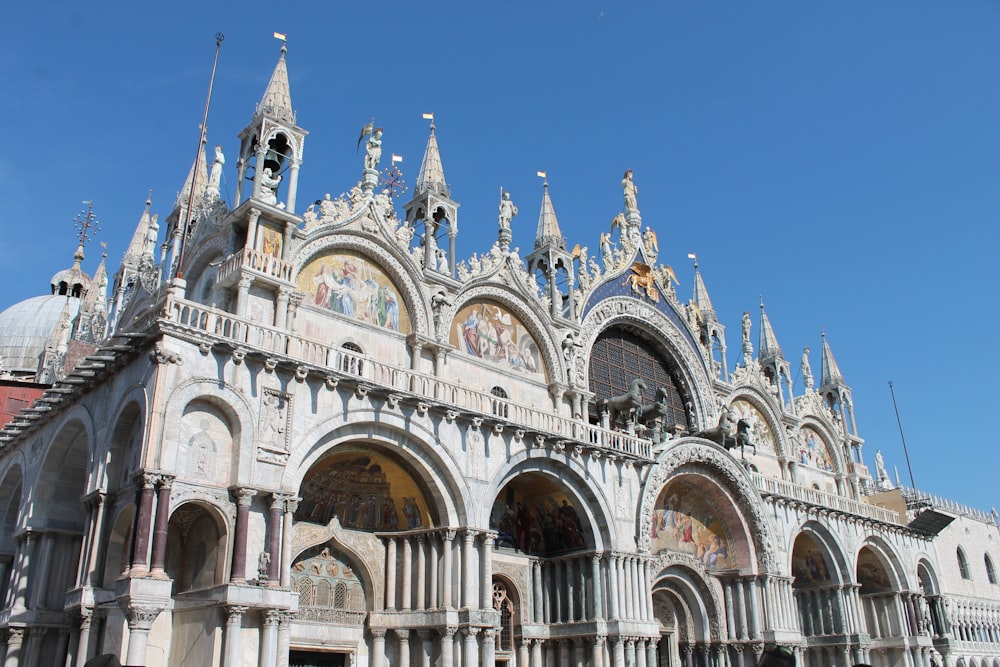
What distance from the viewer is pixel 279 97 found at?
2261 centimetres

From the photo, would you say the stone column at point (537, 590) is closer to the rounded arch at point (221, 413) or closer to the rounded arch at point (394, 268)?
the rounded arch at point (394, 268)

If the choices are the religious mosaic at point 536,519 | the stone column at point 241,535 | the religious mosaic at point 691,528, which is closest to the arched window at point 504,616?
the religious mosaic at point 536,519

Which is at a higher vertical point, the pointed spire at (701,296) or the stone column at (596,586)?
the pointed spire at (701,296)

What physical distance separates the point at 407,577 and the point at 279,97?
487 inches

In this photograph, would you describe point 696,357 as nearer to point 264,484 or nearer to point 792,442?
point 792,442

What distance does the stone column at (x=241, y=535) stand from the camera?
54.3 feet

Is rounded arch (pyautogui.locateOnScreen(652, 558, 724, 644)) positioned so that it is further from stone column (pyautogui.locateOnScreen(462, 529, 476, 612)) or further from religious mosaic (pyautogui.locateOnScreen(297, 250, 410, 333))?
religious mosaic (pyautogui.locateOnScreen(297, 250, 410, 333))

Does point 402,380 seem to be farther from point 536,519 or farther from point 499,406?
point 536,519

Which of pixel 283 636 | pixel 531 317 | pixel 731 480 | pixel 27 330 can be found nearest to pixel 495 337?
pixel 531 317

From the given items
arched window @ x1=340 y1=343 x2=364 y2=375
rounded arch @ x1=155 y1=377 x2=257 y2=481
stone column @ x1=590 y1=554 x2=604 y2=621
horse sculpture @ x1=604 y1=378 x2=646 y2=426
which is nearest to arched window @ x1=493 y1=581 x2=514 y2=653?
stone column @ x1=590 y1=554 x2=604 y2=621

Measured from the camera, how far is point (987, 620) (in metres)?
44.5

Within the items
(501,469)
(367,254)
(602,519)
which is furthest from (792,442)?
(367,254)

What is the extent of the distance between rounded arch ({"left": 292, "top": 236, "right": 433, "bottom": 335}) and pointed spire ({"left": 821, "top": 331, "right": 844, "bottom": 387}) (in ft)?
84.5

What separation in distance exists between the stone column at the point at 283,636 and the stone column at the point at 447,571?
415cm
